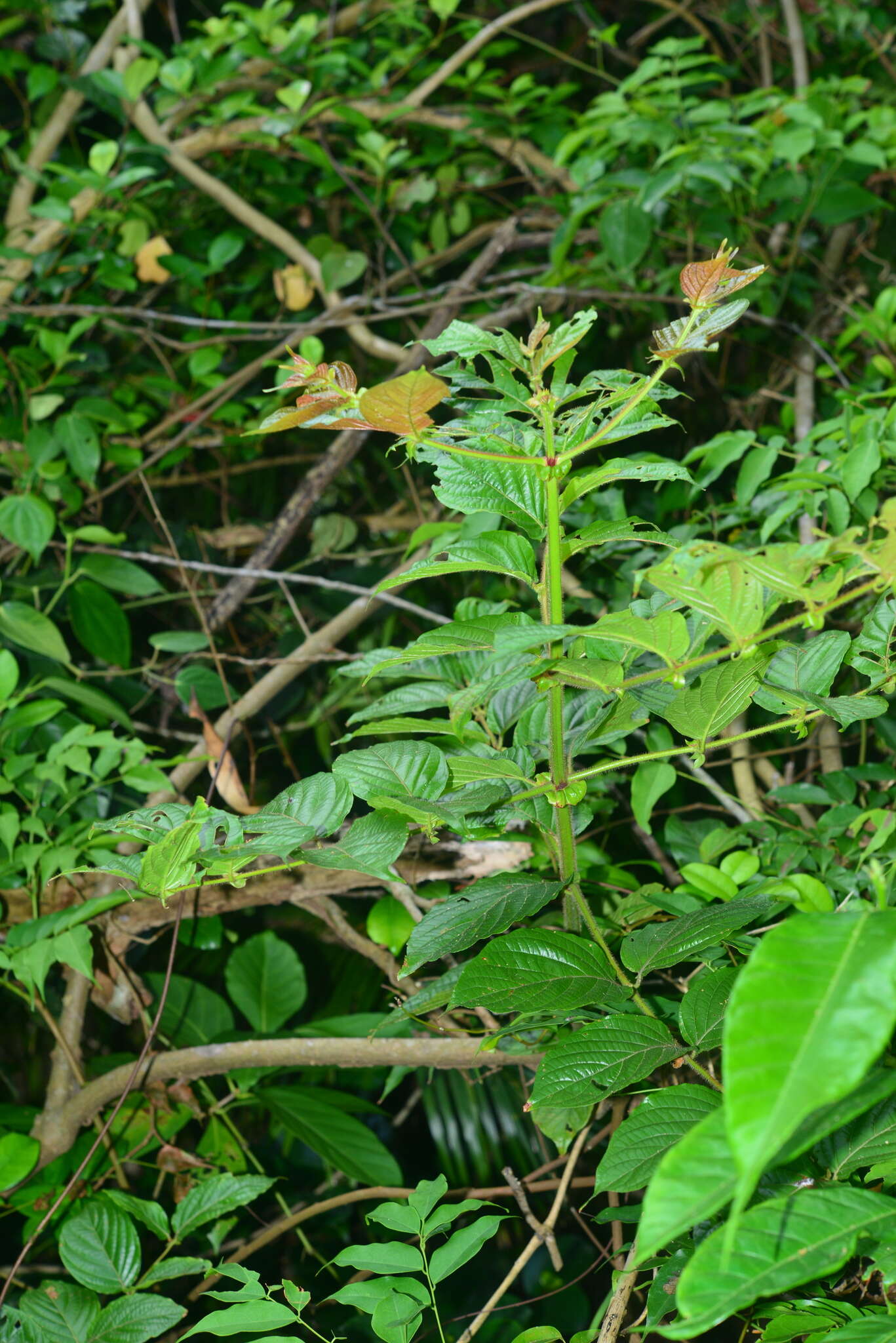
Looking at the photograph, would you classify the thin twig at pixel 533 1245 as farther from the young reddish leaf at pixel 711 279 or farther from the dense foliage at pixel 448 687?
the young reddish leaf at pixel 711 279

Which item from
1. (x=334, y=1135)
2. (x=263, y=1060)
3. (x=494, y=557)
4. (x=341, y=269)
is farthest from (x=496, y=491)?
(x=341, y=269)

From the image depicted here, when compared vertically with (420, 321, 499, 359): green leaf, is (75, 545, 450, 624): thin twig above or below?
below

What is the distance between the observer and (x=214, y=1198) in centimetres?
80

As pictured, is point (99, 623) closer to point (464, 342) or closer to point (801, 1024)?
point (464, 342)

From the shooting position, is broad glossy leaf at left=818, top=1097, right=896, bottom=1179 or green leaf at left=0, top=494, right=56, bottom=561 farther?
green leaf at left=0, top=494, right=56, bottom=561

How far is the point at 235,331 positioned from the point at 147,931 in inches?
40.4

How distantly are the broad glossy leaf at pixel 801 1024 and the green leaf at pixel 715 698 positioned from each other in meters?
0.17

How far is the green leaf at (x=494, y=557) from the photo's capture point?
45 cm

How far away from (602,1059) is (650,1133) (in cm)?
4

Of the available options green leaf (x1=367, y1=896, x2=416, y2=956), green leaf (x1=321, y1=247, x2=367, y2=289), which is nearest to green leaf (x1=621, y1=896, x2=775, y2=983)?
green leaf (x1=367, y1=896, x2=416, y2=956)

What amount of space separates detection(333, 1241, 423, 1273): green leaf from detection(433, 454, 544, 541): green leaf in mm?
421

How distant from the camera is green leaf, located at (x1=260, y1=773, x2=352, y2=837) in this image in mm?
484

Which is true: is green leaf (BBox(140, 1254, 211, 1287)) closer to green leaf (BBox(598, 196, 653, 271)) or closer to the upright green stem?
the upright green stem

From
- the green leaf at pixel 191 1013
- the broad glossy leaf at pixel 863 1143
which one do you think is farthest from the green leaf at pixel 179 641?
the broad glossy leaf at pixel 863 1143
